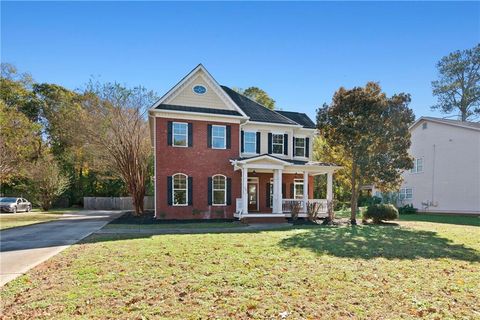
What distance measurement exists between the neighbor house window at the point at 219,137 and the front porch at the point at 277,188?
1.52m

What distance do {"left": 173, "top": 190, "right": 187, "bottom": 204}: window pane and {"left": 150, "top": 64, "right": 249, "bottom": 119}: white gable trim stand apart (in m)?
5.42

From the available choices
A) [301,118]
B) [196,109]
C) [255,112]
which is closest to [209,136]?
[196,109]

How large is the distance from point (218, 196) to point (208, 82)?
7.32 meters

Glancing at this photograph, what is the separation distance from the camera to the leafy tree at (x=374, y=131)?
17312 mm

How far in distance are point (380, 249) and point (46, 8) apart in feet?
45.3

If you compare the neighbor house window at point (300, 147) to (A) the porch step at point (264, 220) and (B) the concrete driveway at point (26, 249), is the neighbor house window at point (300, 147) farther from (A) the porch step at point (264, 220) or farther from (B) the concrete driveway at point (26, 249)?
(B) the concrete driveway at point (26, 249)

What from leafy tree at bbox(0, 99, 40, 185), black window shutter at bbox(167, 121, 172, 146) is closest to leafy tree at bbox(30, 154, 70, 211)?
leafy tree at bbox(0, 99, 40, 185)

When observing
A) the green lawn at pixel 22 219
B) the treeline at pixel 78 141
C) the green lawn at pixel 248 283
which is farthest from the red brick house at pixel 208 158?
the green lawn at pixel 248 283

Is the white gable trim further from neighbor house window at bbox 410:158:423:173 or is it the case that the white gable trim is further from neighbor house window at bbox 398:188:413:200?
neighbor house window at bbox 398:188:413:200

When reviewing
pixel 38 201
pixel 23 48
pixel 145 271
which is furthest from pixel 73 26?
pixel 38 201

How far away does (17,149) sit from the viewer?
24.4 m

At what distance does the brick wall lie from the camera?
18.4m

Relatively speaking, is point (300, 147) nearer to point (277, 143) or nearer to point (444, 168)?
point (277, 143)

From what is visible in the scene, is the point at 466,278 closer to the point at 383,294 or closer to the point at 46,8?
the point at 383,294
